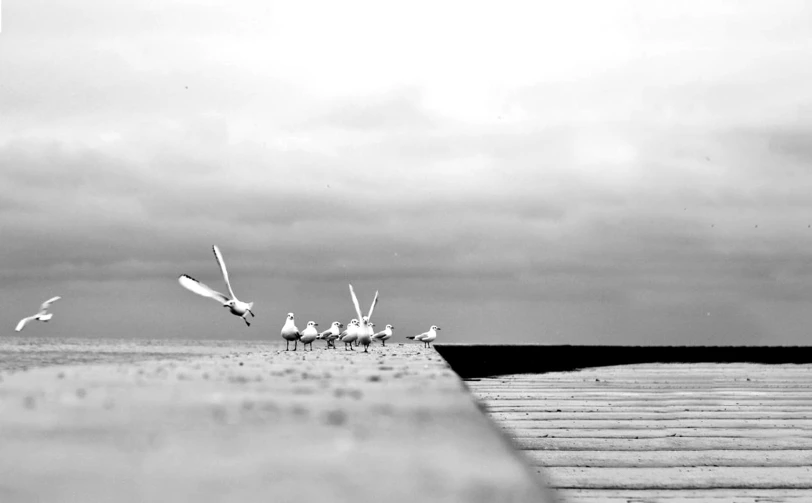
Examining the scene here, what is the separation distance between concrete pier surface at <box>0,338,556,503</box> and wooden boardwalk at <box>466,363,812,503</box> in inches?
104

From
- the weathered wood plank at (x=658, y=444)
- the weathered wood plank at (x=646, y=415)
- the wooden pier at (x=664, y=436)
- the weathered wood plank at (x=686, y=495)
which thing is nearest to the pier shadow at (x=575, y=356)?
the wooden pier at (x=664, y=436)

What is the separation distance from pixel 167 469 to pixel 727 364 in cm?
1718

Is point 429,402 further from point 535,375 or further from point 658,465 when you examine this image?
point 535,375

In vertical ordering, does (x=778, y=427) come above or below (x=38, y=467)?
below

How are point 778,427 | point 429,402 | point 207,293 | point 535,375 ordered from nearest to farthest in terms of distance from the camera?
1. point 429,402
2. point 778,427
3. point 535,375
4. point 207,293

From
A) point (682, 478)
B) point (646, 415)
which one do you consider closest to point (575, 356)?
point (646, 415)

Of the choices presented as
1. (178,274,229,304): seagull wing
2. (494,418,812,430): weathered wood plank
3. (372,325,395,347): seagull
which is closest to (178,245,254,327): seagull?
(178,274,229,304): seagull wing

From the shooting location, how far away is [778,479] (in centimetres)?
498

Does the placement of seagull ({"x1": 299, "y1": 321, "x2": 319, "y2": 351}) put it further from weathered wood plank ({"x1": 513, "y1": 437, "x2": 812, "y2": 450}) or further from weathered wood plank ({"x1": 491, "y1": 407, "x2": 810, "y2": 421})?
weathered wood plank ({"x1": 513, "y1": 437, "x2": 812, "y2": 450})

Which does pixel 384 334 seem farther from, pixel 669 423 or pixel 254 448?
pixel 254 448

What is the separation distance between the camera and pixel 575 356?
16891 millimetres

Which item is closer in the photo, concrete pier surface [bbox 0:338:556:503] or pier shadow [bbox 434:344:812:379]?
concrete pier surface [bbox 0:338:556:503]

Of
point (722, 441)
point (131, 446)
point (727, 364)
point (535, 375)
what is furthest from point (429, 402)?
point (727, 364)

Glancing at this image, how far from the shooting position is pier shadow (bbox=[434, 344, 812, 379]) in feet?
51.5
